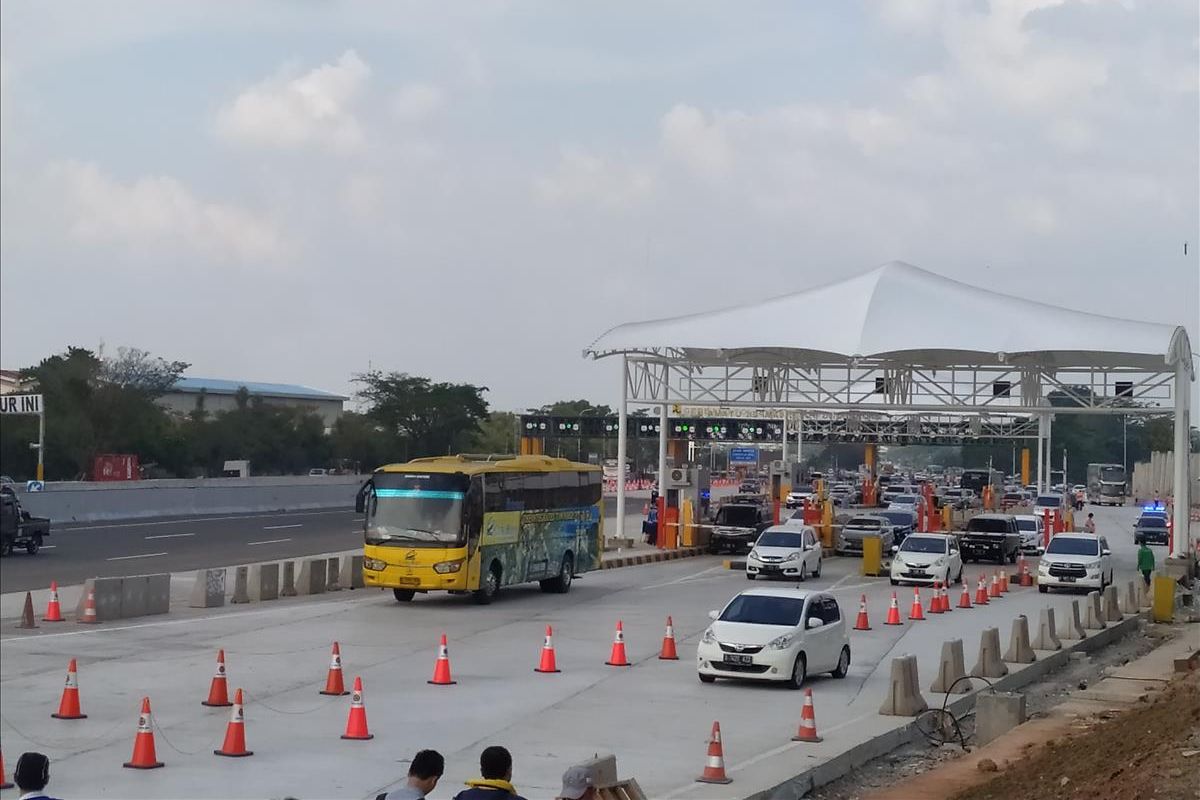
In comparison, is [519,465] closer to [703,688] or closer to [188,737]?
[703,688]

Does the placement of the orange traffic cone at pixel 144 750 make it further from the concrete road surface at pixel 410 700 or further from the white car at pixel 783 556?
the white car at pixel 783 556

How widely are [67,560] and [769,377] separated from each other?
2561cm

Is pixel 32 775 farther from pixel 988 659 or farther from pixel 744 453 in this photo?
pixel 744 453

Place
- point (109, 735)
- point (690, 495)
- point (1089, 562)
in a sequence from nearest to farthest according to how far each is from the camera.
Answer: point (109, 735) → point (1089, 562) → point (690, 495)

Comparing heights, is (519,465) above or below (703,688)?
above

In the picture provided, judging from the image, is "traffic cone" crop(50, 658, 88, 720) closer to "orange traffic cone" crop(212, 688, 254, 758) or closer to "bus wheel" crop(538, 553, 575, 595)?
"orange traffic cone" crop(212, 688, 254, 758)

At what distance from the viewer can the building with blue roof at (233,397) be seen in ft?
354

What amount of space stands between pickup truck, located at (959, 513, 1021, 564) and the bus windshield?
970 inches

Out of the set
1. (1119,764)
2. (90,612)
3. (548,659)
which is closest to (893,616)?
(548,659)

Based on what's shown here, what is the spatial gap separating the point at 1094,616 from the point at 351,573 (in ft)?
53.7

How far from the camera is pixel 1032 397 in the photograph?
5219cm

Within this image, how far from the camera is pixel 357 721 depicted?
15.3 metres

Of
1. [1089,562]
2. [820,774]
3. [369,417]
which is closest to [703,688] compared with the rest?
[820,774]

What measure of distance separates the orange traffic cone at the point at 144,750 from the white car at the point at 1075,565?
29.7 m
